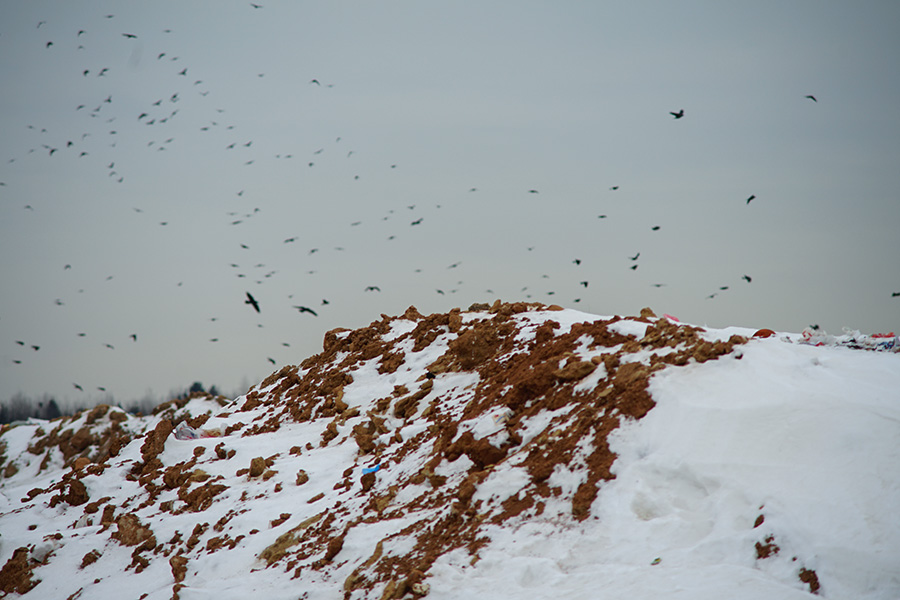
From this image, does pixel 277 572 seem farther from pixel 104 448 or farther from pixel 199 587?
pixel 104 448

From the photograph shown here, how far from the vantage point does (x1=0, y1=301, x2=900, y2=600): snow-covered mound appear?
6.41 metres

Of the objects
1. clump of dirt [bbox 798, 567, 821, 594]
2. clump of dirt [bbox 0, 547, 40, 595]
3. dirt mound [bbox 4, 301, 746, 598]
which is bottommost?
clump of dirt [bbox 0, 547, 40, 595]

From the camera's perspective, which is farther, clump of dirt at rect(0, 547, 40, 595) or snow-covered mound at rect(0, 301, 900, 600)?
clump of dirt at rect(0, 547, 40, 595)

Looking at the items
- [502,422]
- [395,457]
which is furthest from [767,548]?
[395,457]

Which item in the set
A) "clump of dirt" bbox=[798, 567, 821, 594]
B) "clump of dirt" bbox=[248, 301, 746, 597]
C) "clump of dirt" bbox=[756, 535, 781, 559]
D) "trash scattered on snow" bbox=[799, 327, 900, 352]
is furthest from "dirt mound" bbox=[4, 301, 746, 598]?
"trash scattered on snow" bbox=[799, 327, 900, 352]

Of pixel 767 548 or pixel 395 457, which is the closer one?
pixel 767 548

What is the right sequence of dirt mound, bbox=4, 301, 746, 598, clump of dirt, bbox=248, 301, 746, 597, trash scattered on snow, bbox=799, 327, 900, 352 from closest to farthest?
clump of dirt, bbox=248, 301, 746, 597 → dirt mound, bbox=4, 301, 746, 598 → trash scattered on snow, bbox=799, 327, 900, 352

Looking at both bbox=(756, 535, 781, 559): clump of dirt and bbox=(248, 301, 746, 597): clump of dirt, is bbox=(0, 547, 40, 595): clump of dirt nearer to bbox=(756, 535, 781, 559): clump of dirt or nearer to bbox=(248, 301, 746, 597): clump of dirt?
bbox=(248, 301, 746, 597): clump of dirt

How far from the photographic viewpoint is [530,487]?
8055 millimetres

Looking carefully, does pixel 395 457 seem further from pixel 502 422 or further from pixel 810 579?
pixel 810 579

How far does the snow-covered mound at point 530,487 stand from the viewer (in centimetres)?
641

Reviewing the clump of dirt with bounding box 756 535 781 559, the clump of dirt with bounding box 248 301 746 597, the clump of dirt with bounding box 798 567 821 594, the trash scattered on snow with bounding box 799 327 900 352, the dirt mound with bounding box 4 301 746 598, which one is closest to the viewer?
the clump of dirt with bounding box 798 567 821 594

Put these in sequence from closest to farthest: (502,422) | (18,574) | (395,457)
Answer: (502,422) < (395,457) < (18,574)

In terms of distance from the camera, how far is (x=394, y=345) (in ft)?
53.0
